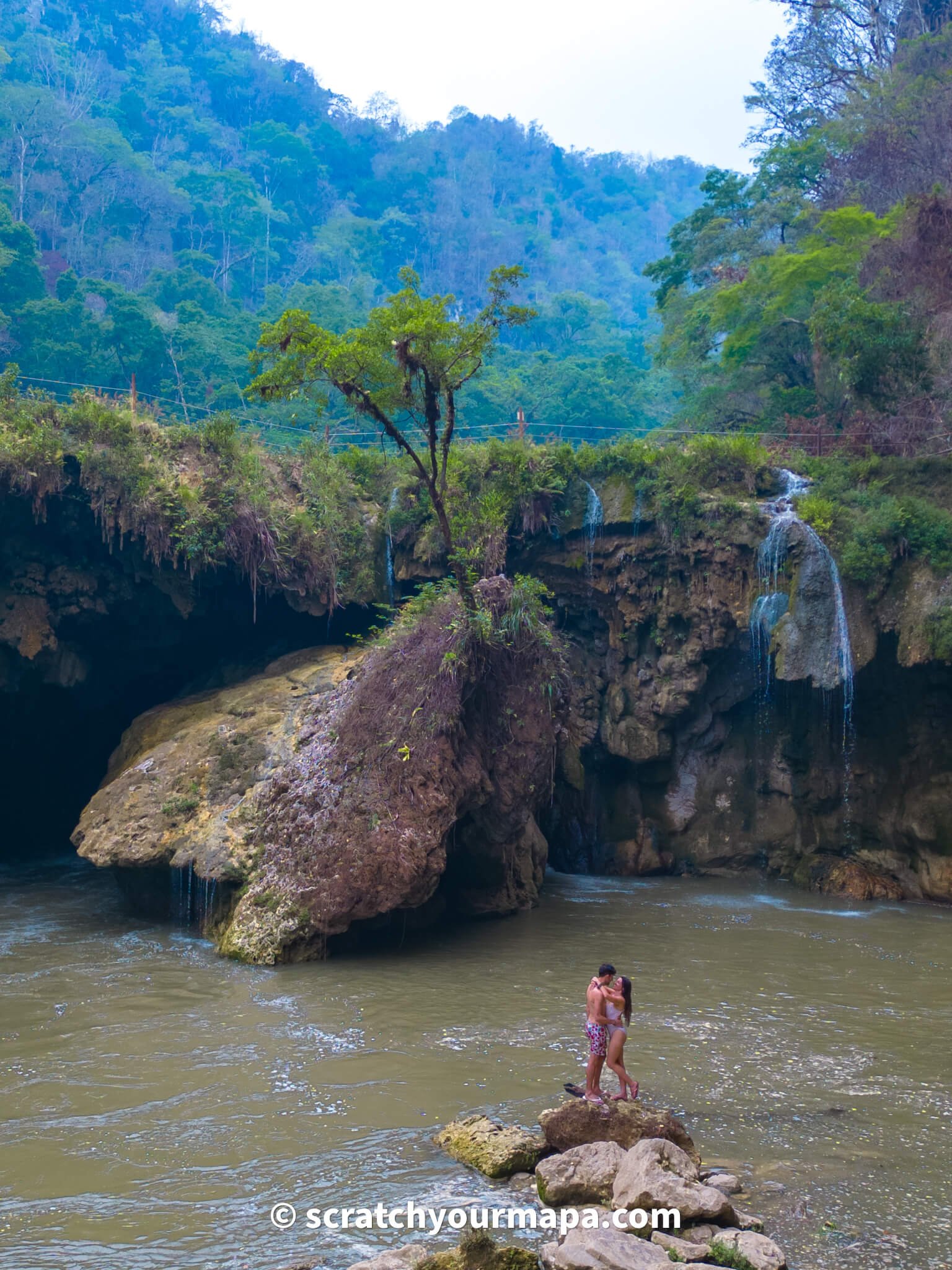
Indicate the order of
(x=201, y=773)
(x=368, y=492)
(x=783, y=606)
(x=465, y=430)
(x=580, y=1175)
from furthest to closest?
(x=465, y=430)
(x=368, y=492)
(x=783, y=606)
(x=201, y=773)
(x=580, y=1175)

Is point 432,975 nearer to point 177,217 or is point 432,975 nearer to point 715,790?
point 715,790

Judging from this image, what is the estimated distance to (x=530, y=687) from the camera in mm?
14086

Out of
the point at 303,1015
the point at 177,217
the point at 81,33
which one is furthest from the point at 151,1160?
the point at 81,33

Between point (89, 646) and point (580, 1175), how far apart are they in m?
13.7

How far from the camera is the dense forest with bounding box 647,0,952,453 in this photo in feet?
59.3

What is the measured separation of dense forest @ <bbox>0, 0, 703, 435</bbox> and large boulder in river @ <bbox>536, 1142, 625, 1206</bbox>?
22.6m

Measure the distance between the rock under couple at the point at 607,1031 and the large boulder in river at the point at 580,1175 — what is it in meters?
1.13

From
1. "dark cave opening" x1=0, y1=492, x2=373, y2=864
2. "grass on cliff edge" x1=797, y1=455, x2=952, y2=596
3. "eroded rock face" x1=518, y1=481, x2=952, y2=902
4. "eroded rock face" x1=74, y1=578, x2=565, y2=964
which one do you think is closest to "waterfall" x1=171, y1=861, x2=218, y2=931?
"eroded rock face" x1=74, y1=578, x2=565, y2=964

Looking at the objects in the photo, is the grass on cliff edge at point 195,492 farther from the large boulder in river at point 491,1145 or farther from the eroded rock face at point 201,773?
the large boulder in river at point 491,1145

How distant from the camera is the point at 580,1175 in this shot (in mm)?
6203

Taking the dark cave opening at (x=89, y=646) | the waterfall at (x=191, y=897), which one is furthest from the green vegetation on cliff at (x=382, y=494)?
the waterfall at (x=191, y=897)

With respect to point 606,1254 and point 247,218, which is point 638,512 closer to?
point 606,1254

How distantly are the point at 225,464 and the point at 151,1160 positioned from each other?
12335mm

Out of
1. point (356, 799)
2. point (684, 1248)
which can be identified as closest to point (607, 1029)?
point (684, 1248)
